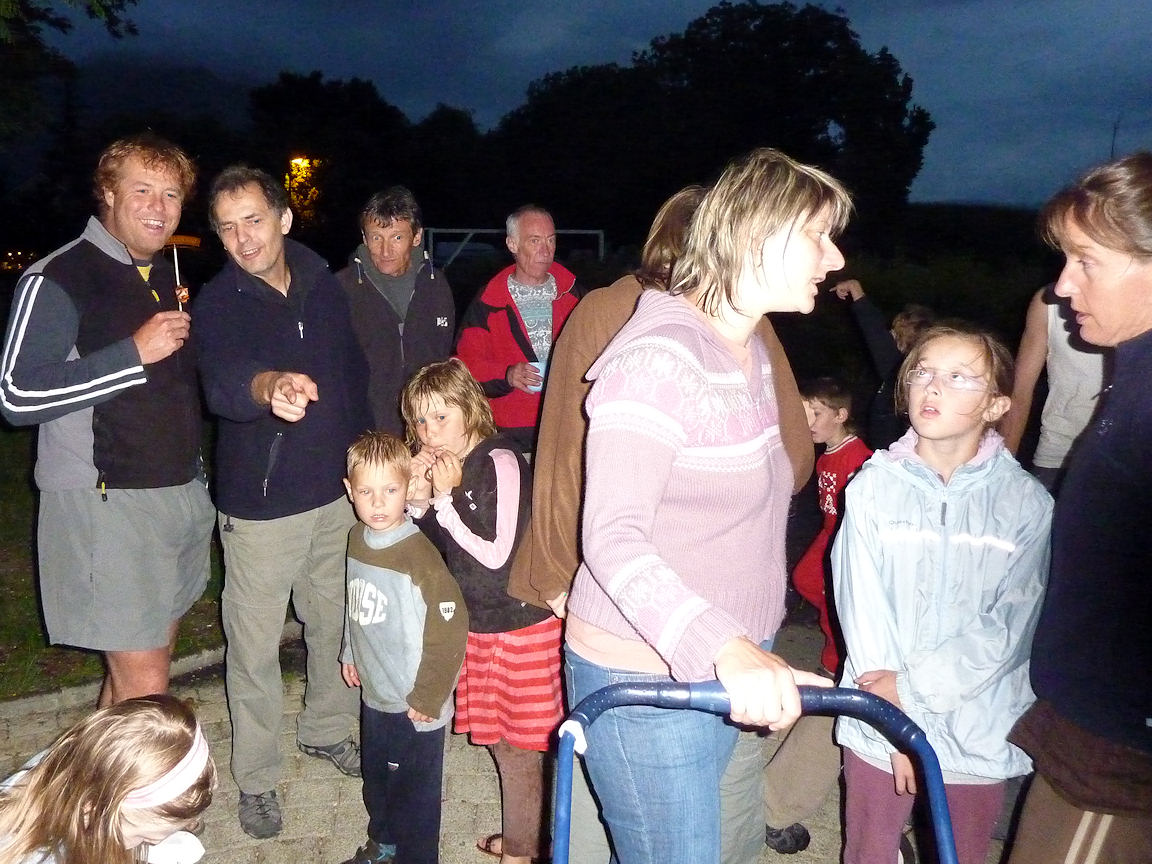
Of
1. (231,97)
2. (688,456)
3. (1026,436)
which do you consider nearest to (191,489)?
(688,456)

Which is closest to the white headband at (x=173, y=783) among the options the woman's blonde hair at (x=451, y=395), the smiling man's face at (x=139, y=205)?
the woman's blonde hair at (x=451, y=395)

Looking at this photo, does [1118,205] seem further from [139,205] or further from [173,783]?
[139,205]

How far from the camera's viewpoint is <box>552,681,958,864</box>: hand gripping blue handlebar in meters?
1.59

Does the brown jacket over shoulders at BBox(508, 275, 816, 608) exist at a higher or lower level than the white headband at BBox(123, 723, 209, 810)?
higher

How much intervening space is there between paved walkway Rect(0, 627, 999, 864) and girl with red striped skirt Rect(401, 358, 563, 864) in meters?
0.56

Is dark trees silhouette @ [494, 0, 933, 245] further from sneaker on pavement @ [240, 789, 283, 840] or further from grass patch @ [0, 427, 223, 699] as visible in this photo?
sneaker on pavement @ [240, 789, 283, 840]

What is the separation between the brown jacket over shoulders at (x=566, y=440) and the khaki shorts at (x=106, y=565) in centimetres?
149

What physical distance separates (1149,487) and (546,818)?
2.22 m

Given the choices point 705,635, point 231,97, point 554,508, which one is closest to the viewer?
point 705,635

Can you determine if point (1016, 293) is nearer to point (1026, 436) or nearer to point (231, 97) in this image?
point (1026, 436)

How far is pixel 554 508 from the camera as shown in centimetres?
230

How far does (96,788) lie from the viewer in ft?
6.52

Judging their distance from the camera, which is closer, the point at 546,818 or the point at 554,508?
the point at 554,508

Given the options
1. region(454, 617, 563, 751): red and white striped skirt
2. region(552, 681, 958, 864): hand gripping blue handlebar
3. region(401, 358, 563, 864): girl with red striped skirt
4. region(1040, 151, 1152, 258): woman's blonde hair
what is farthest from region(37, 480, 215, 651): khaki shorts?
region(1040, 151, 1152, 258): woman's blonde hair
